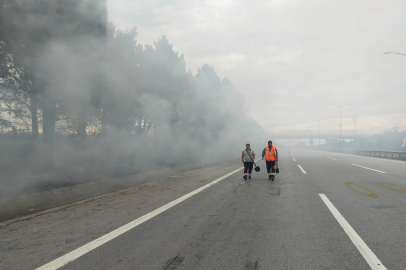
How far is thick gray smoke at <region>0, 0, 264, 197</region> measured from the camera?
7.00 meters

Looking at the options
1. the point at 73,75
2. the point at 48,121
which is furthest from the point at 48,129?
the point at 73,75

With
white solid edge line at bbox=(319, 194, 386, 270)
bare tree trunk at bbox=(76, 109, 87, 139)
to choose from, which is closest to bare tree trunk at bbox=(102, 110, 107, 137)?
bare tree trunk at bbox=(76, 109, 87, 139)

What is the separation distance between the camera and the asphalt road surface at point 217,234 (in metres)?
2.30

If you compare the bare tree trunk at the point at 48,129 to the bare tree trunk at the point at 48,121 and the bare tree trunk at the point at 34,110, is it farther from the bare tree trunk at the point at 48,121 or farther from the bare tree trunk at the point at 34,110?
the bare tree trunk at the point at 34,110

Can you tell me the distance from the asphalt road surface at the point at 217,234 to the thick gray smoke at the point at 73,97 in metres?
2.60

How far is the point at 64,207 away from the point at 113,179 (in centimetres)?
290

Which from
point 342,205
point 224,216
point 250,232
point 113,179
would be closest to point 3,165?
point 113,179

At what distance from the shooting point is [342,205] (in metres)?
4.29

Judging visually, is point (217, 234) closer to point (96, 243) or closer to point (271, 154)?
point (96, 243)

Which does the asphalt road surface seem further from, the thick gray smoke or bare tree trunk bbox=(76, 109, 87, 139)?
bare tree trunk bbox=(76, 109, 87, 139)

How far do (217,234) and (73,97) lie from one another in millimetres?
6965

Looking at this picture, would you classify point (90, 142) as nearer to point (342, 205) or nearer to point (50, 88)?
point (50, 88)

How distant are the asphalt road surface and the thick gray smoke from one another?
2595mm

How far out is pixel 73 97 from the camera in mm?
8422
